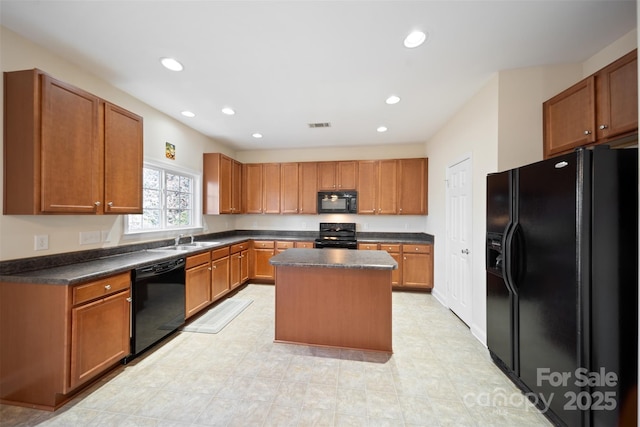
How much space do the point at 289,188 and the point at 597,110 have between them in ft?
14.0

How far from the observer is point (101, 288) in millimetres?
1984

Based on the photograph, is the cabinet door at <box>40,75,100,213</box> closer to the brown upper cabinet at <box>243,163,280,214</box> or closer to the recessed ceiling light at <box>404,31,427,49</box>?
the recessed ceiling light at <box>404,31,427,49</box>

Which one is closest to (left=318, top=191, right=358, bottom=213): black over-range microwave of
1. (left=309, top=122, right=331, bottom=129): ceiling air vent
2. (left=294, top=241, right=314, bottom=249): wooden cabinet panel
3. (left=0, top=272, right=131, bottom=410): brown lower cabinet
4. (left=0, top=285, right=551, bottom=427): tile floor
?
(left=294, top=241, right=314, bottom=249): wooden cabinet panel

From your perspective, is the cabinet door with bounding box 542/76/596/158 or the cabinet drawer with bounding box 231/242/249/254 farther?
the cabinet drawer with bounding box 231/242/249/254

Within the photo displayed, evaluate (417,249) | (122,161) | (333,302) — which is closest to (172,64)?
(122,161)

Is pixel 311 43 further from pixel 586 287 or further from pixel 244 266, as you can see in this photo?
pixel 244 266

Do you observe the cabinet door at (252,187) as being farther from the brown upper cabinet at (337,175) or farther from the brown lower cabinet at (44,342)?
the brown lower cabinet at (44,342)

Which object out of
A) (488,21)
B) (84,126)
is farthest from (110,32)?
(488,21)

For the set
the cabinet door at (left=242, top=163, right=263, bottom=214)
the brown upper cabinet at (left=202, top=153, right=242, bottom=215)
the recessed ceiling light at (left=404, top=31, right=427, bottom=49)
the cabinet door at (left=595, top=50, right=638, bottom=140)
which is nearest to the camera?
the cabinet door at (left=595, top=50, right=638, bottom=140)

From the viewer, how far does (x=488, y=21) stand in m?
1.74

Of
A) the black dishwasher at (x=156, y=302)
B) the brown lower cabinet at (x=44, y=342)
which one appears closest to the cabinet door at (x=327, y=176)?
the black dishwasher at (x=156, y=302)

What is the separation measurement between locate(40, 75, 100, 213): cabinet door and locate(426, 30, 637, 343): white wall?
149 inches

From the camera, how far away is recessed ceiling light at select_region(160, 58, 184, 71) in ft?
7.26

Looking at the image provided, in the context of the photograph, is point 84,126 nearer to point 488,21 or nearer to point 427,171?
point 488,21
